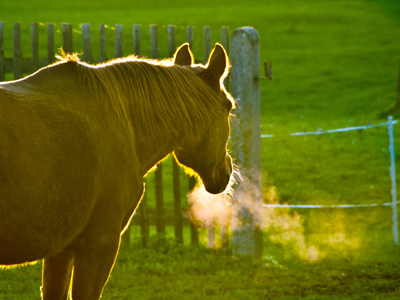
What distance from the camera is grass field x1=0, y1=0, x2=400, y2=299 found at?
5605 mm

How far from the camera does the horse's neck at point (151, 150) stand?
3359 mm

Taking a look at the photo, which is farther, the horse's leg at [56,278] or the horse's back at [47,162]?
the horse's leg at [56,278]

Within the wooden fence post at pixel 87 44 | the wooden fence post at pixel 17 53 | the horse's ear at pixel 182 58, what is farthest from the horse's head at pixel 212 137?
the wooden fence post at pixel 17 53

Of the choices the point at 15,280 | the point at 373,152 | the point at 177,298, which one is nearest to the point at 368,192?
the point at 373,152

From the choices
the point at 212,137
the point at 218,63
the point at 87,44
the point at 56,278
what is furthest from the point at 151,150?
the point at 87,44

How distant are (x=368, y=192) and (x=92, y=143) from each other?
8.43m

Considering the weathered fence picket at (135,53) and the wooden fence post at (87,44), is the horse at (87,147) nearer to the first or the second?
the weathered fence picket at (135,53)

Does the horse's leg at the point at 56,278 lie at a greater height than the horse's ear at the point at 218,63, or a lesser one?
lesser

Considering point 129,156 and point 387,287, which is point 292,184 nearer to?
point 387,287

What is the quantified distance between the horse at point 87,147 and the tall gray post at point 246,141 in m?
2.74

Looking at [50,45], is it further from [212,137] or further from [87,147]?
[87,147]

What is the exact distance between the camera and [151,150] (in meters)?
3.43

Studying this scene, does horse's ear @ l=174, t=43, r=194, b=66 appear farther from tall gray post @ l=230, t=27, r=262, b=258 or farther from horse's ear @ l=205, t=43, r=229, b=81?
tall gray post @ l=230, t=27, r=262, b=258

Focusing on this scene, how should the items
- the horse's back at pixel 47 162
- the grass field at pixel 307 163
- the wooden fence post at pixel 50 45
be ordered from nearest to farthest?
the horse's back at pixel 47 162
the grass field at pixel 307 163
the wooden fence post at pixel 50 45
